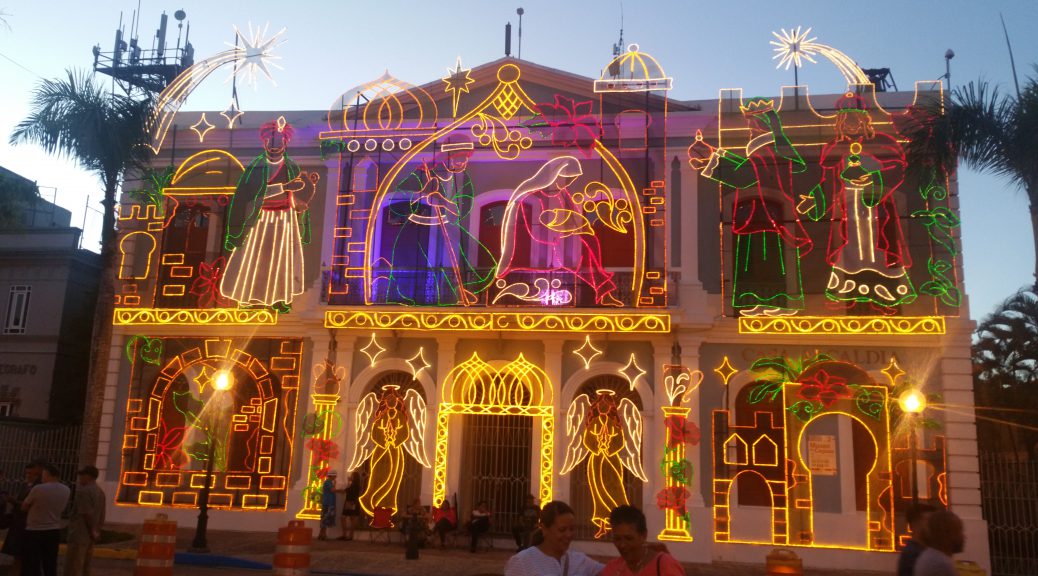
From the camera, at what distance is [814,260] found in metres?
17.2

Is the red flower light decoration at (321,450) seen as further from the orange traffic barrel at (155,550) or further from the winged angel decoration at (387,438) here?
the orange traffic barrel at (155,550)

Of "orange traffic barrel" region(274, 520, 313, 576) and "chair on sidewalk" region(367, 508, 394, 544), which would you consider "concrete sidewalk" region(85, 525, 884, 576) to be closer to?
"chair on sidewalk" region(367, 508, 394, 544)

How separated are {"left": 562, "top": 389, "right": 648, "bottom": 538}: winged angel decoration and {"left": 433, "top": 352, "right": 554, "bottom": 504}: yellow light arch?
43 cm

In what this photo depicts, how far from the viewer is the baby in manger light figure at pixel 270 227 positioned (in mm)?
18344

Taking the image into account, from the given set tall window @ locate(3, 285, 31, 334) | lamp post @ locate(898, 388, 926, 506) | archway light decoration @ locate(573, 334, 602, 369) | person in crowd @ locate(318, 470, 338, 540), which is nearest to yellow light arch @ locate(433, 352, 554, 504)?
archway light decoration @ locate(573, 334, 602, 369)

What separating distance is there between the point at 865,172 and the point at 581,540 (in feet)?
28.5

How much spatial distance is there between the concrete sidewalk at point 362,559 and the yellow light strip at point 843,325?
4168mm

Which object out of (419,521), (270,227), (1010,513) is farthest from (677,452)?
(270,227)

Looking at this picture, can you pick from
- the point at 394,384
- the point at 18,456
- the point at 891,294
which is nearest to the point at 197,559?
the point at 394,384

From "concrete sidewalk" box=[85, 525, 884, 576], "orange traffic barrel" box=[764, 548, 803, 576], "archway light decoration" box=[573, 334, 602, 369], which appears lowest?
"concrete sidewalk" box=[85, 525, 884, 576]

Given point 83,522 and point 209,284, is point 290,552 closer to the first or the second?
point 83,522

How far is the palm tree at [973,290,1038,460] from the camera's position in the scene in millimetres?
23031

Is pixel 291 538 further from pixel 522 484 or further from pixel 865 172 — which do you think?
pixel 865 172

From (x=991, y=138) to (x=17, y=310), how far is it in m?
23.7
